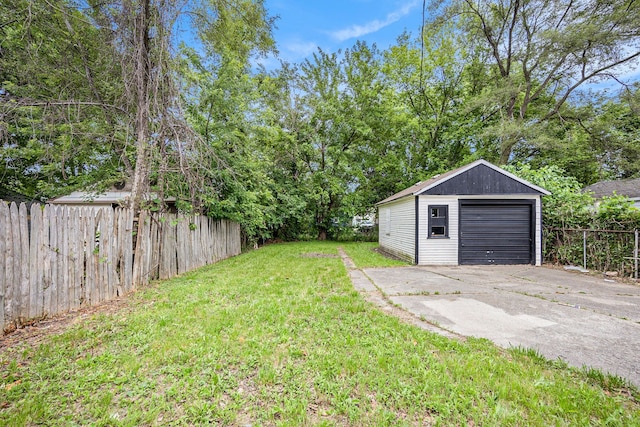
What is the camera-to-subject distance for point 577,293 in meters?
5.12

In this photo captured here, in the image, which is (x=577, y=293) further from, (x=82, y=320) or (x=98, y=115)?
(x=98, y=115)

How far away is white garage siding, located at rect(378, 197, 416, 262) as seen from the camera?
9329mm

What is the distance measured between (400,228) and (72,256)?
376 inches

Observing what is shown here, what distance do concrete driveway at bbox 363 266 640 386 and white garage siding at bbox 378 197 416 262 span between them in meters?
2.37

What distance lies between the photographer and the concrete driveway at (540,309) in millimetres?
2855

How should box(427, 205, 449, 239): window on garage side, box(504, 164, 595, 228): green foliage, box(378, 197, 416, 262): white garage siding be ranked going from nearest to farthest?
box(504, 164, 595, 228): green foliage → box(427, 205, 449, 239): window on garage side → box(378, 197, 416, 262): white garage siding

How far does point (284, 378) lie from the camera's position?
235 centimetres

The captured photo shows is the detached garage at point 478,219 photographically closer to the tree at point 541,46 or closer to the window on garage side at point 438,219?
the window on garage side at point 438,219

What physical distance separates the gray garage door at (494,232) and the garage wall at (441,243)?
21cm

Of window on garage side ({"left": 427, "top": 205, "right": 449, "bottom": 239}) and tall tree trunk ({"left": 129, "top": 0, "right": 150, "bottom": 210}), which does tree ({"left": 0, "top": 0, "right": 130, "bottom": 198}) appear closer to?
tall tree trunk ({"left": 129, "top": 0, "right": 150, "bottom": 210})

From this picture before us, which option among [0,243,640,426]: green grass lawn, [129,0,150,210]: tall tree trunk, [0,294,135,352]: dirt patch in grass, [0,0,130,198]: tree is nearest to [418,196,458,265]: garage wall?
[0,243,640,426]: green grass lawn

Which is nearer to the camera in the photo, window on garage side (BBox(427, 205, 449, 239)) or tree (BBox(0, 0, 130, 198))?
tree (BBox(0, 0, 130, 198))

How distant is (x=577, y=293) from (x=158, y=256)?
8.70 meters

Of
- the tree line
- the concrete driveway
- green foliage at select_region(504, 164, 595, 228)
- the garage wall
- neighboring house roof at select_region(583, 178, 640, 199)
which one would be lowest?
the concrete driveway
